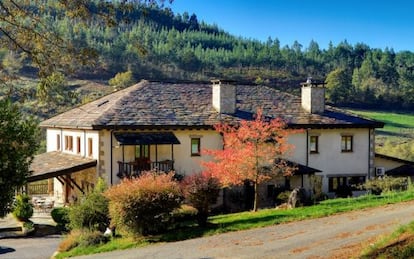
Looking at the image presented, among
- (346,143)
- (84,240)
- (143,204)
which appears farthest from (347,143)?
(84,240)

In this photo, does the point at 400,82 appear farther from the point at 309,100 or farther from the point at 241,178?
the point at 241,178

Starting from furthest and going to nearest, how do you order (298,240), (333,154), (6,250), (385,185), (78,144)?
(333,154)
(78,144)
(385,185)
(6,250)
(298,240)

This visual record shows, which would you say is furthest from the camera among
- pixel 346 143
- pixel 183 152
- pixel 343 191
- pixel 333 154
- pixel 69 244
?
pixel 346 143

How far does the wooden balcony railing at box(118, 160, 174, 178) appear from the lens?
28312 millimetres

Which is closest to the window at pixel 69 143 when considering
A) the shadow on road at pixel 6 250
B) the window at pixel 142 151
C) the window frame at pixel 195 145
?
the window at pixel 142 151

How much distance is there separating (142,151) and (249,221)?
10.4 m

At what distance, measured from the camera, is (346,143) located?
3419cm

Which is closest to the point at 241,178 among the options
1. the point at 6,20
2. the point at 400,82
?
the point at 6,20

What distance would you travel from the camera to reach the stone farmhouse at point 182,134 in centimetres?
2852

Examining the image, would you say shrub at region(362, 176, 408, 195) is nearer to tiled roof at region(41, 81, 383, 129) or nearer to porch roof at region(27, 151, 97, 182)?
tiled roof at region(41, 81, 383, 129)

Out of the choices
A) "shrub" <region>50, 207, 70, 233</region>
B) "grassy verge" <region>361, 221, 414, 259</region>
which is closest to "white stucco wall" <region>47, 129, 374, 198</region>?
"shrub" <region>50, 207, 70, 233</region>

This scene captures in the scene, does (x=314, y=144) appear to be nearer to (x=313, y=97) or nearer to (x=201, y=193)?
(x=313, y=97)

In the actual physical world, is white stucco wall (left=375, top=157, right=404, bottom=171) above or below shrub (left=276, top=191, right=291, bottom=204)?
above

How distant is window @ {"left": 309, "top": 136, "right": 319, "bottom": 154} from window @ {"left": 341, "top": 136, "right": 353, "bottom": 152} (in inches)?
74.0
